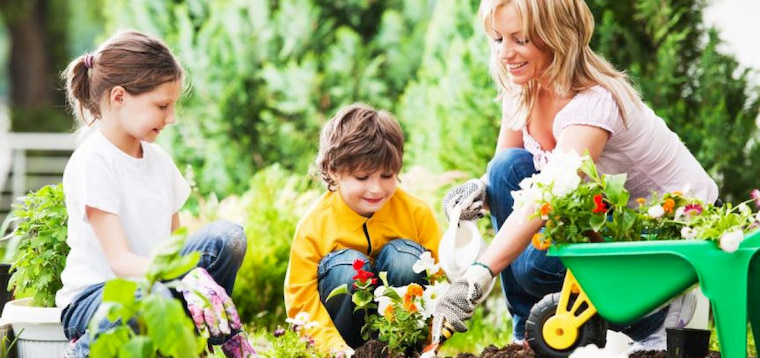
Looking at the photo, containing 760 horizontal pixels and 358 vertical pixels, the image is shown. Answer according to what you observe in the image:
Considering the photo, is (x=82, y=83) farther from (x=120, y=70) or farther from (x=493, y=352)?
(x=493, y=352)

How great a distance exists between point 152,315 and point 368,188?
4.18 ft

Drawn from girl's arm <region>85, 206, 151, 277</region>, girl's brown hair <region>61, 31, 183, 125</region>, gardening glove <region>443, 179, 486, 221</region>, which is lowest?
girl's arm <region>85, 206, 151, 277</region>

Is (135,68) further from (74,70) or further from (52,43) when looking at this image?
(52,43)

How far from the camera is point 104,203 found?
273 cm

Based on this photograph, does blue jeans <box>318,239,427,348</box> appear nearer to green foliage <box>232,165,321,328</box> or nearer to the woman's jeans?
the woman's jeans

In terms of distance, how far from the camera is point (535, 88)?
3178 millimetres

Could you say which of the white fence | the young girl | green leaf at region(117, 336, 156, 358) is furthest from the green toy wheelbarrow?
the white fence

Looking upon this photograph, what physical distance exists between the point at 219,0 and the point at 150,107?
149 inches

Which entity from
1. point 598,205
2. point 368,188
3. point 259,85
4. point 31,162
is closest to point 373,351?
point 368,188

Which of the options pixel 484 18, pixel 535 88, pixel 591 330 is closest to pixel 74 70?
pixel 484 18

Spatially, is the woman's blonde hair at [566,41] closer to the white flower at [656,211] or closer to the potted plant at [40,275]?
the white flower at [656,211]

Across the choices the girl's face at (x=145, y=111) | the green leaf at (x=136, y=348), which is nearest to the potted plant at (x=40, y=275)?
the girl's face at (x=145, y=111)

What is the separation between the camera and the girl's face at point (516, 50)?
2.91m

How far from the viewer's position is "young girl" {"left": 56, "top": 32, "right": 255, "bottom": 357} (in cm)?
273
